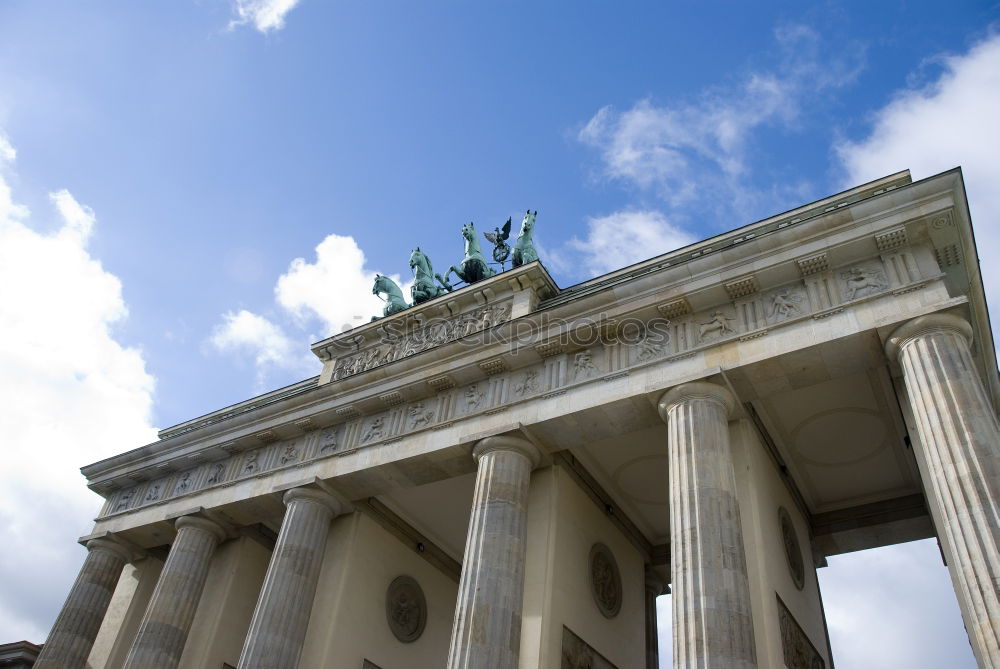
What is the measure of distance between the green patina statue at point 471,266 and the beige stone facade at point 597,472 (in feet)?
7.33

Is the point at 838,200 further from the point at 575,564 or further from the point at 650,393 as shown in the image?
the point at 575,564

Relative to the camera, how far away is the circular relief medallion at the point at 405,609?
1944 cm

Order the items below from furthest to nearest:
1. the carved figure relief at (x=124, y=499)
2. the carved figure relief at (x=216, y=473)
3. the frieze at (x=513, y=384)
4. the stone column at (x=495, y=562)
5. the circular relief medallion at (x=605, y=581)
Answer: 1. the carved figure relief at (x=124, y=499)
2. the carved figure relief at (x=216, y=473)
3. the circular relief medallion at (x=605, y=581)
4. the frieze at (x=513, y=384)
5. the stone column at (x=495, y=562)

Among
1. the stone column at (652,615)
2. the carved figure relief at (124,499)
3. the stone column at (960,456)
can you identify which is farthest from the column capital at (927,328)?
the carved figure relief at (124,499)

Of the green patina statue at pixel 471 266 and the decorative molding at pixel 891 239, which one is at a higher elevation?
the green patina statue at pixel 471 266

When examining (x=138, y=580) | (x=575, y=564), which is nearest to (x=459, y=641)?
(x=575, y=564)

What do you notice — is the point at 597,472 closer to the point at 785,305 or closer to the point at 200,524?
the point at 785,305

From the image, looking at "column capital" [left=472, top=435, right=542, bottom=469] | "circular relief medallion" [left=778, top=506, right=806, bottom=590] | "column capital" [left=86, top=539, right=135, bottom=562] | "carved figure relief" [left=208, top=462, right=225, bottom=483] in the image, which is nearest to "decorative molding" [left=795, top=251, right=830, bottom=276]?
"circular relief medallion" [left=778, top=506, right=806, bottom=590]

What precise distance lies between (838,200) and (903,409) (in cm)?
453

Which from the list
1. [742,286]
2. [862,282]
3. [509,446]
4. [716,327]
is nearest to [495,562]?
[509,446]

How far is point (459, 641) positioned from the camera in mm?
13758

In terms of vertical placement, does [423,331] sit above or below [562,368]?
above

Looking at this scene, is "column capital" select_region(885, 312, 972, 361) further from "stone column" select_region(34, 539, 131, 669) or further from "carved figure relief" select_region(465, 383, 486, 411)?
"stone column" select_region(34, 539, 131, 669)

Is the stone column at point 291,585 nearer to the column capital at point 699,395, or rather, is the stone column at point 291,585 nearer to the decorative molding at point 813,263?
the column capital at point 699,395
